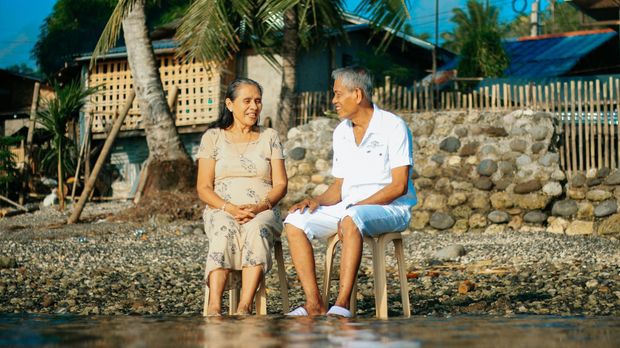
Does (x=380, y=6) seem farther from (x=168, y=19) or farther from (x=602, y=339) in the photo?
(x=168, y=19)

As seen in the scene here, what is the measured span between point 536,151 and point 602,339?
10541 mm

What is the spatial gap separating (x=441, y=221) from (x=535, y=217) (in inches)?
49.3

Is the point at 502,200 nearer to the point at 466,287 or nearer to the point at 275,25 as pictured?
the point at 275,25

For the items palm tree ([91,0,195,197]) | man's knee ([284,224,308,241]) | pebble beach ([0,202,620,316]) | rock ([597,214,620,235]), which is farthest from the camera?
palm tree ([91,0,195,197])

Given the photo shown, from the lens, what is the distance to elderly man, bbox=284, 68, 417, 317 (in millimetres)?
5582

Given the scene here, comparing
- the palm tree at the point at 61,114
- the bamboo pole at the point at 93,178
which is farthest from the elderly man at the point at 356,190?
the palm tree at the point at 61,114

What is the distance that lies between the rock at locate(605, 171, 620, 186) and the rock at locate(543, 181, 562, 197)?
24.8 inches

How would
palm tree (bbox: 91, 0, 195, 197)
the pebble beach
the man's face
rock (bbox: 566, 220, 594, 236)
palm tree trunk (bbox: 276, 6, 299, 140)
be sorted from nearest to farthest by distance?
the man's face, the pebble beach, rock (bbox: 566, 220, 594, 236), palm tree (bbox: 91, 0, 195, 197), palm tree trunk (bbox: 276, 6, 299, 140)

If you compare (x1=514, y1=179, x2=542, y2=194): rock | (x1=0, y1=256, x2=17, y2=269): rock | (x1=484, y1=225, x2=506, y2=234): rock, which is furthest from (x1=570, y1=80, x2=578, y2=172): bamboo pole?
(x1=0, y1=256, x2=17, y2=269): rock

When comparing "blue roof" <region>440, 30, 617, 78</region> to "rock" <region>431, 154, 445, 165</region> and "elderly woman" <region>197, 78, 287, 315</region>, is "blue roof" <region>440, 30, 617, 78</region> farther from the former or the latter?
"elderly woman" <region>197, 78, 287, 315</region>

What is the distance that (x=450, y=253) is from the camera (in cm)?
1045

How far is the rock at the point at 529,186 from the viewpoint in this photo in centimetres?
1380

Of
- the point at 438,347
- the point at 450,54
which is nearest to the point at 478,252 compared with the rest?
the point at 438,347

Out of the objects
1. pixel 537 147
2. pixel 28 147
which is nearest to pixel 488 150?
pixel 537 147
